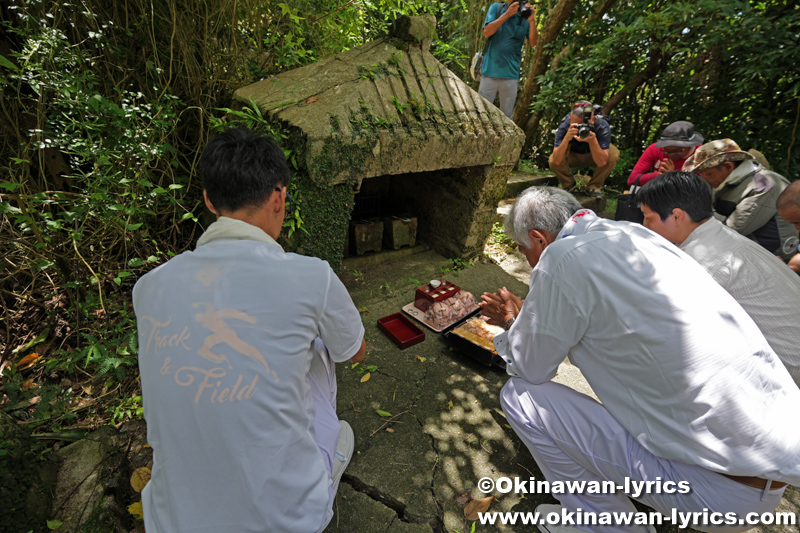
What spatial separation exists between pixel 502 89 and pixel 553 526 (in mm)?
5899

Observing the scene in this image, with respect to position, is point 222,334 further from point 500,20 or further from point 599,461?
point 500,20

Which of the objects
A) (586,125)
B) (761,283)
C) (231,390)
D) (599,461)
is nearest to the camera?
(231,390)

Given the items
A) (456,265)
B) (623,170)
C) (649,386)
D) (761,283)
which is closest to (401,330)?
(456,265)

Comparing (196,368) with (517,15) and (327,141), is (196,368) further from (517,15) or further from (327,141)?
(517,15)

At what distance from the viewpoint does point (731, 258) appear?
2.34 meters

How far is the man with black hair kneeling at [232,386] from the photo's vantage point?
122 cm

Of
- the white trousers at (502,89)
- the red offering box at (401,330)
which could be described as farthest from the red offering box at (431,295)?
the white trousers at (502,89)

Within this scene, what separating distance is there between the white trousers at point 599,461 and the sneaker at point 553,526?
7cm

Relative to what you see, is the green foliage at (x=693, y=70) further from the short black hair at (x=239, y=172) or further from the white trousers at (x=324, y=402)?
the white trousers at (x=324, y=402)

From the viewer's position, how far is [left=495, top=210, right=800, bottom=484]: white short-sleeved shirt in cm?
146

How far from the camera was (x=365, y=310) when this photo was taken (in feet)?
11.6

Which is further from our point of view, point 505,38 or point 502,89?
point 502,89

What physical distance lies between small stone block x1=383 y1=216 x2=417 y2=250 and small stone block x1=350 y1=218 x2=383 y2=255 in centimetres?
17

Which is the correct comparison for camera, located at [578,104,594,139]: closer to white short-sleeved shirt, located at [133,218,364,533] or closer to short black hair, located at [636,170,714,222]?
short black hair, located at [636,170,714,222]
